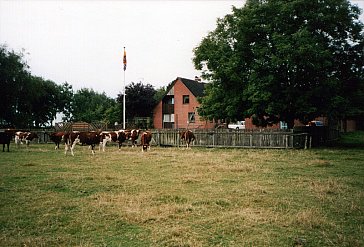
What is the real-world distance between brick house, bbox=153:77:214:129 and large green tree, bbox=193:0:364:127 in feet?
89.7

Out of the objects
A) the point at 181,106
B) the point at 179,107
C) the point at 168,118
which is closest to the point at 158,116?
the point at 168,118

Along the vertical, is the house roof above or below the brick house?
above

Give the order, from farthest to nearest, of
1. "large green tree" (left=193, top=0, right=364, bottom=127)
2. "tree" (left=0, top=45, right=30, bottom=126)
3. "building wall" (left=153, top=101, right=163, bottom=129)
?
"building wall" (left=153, top=101, right=163, bottom=129), "tree" (left=0, top=45, right=30, bottom=126), "large green tree" (left=193, top=0, right=364, bottom=127)

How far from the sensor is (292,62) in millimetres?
24844

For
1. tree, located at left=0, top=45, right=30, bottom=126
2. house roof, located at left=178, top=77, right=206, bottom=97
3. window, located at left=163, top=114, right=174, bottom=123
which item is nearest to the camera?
tree, located at left=0, top=45, right=30, bottom=126

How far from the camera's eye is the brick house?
5747 centimetres

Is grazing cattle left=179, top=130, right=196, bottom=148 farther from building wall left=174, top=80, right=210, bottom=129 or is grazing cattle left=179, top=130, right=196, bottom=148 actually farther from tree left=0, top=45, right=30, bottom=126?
tree left=0, top=45, right=30, bottom=126

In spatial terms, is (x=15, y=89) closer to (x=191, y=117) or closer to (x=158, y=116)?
(x=158, y=116)

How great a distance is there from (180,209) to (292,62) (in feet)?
66.7

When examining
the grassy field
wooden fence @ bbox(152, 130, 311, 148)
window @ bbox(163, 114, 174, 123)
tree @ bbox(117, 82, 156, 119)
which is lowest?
the grassy field

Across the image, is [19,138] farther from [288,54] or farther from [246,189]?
[246,189]

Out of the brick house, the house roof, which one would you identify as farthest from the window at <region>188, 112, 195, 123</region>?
the house roof

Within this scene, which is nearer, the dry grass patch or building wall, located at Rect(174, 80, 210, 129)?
the dry grass patch

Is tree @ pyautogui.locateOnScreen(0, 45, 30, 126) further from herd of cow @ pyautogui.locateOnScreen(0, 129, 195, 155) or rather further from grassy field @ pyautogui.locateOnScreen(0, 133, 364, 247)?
grassy field @ pyautogui.locateOnScreen(0, 133, 364, 247)
